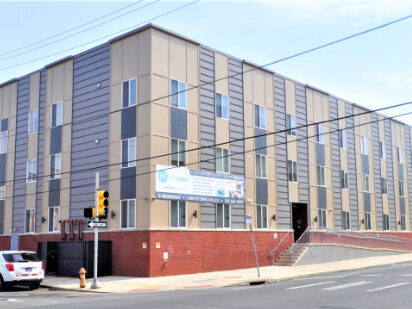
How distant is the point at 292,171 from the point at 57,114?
624 inches

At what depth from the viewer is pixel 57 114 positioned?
3256 cm

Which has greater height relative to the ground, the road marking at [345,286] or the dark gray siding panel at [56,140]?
the dark gray siding panel at [56,140]

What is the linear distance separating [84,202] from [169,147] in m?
5.99

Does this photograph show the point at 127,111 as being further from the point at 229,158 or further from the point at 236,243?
the point at 236,243

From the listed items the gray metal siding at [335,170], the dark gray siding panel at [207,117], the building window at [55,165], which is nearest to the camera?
the dark gray siding panel at [207,117]

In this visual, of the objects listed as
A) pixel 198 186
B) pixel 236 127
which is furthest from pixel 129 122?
pixel 236 127

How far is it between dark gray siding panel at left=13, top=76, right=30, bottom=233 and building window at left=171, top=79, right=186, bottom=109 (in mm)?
11921

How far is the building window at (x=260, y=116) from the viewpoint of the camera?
1334 inches

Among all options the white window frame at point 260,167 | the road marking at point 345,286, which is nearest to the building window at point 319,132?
the white window frame at point 260,167

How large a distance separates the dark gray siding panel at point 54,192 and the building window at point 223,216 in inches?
374

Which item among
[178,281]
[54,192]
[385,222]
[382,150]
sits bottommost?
[178,281]

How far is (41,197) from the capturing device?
1288 inches

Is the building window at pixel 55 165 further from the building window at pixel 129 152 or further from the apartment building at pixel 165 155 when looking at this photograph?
the building window at pixel 129 152

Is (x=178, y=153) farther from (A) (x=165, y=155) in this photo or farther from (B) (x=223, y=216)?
(B) (x=223, y=216)
